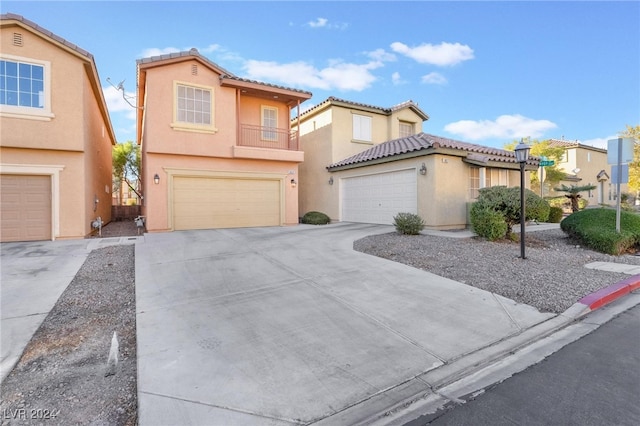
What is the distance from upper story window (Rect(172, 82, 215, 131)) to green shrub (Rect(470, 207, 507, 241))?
10.5 meters

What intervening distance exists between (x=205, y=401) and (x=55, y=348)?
2251 mm

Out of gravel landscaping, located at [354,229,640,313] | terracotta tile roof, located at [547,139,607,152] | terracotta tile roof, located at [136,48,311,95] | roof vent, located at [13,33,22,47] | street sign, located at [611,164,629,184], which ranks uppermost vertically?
terracotta tile roof, located at [547,139,607,152]

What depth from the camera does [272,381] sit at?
9.50 ft

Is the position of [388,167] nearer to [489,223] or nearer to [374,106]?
[489,223]

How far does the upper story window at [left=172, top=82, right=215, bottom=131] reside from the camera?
1238cm

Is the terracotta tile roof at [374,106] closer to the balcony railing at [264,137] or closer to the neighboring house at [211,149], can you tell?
the neighboring house at [211,149]

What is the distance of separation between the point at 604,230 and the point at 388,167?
753cm

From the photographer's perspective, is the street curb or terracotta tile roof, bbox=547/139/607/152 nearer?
the street curb

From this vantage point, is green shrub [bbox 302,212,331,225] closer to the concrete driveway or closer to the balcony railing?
the balcony railing

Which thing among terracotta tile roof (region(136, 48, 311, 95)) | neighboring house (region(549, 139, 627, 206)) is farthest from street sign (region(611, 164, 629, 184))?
neighboring house (region(549, 139, 627, 206))

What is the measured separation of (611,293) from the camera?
5.36m

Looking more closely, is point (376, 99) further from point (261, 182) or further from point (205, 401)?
point (205, 401)

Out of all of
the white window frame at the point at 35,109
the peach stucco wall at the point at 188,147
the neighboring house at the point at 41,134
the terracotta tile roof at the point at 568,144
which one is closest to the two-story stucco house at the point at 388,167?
the peach stucco wall at the point at 188,147

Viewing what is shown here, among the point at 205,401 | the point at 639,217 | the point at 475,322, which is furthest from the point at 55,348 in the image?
the point at 639,217
